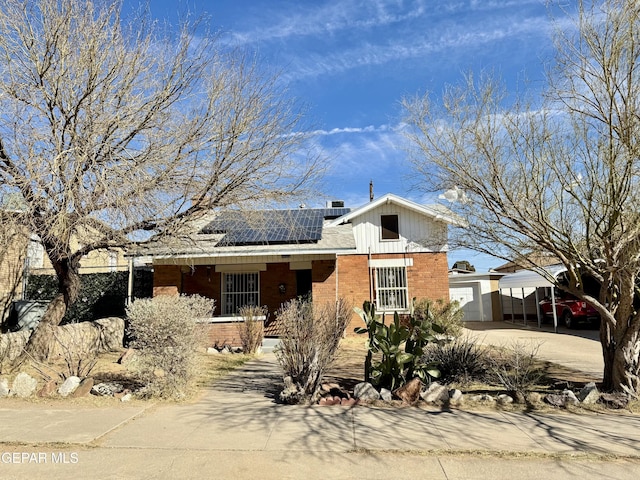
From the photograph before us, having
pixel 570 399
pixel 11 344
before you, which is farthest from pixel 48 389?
pixel 570 399

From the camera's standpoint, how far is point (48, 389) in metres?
7.33

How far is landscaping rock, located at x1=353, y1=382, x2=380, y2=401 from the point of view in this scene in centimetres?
691

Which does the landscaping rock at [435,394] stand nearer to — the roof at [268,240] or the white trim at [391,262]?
the roof at [268,240]

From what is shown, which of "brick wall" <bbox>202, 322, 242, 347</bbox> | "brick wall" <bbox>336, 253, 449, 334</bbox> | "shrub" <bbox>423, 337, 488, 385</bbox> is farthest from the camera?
"brick wall" <bbox>336, 253, 449, 334</bbox>

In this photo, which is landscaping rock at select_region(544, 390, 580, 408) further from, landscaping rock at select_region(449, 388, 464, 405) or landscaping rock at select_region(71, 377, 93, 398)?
landscaping rock at select_region(71, 377, 93, 398)

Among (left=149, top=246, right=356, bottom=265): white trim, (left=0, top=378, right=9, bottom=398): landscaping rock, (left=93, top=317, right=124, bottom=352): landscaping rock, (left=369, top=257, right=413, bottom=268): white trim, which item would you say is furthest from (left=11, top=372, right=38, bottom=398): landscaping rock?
(left=369, top=257, right=413, bottom=268): white trim

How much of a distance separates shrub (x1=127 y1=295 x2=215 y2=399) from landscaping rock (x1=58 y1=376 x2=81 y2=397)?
3.69ft

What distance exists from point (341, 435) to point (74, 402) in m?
4.35

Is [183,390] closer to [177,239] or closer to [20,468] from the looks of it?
[20,468]

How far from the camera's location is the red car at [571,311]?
1934 cm

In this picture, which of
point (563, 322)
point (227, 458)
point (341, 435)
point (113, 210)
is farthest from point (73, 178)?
point (563, 322)

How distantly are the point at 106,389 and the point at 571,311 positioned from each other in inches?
749

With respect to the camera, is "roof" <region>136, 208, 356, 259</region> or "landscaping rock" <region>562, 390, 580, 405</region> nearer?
"landscaping rock" <region>562, 390, 580, 405</region>

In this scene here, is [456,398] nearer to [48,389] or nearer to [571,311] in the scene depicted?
[48,389]
